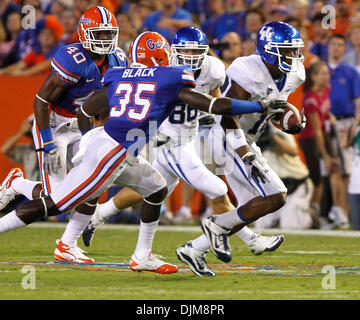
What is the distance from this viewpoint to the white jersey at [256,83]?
659cm

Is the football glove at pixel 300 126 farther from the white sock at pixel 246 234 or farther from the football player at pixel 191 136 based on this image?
the white sock at pixel 246 234

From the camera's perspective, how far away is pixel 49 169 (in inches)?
281

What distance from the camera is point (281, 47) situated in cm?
671

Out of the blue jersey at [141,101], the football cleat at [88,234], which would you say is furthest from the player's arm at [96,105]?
the football cleat at [88,234]

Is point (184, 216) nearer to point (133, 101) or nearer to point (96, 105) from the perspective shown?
point (96, 105)

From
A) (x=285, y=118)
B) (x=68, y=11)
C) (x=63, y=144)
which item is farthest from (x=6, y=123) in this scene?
(x=285, y=118)

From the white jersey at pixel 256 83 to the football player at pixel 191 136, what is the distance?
45cm

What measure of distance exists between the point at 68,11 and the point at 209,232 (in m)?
6.67

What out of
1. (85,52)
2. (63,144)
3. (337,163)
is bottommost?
(337,163)

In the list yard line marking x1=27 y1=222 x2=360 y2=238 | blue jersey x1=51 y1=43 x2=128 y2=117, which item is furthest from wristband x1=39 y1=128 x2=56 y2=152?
yard line marking x1=27 y1=222 x2=360 y2=238

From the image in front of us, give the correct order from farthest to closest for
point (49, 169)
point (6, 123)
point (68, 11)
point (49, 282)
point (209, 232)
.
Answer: point (68, 11) < point (6, 123) < point (49, 169) < point (209, 232) < point (49, 282)

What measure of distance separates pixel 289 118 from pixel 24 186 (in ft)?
7.35

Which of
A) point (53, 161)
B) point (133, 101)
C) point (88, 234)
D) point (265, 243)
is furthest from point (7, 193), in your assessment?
point (265, 243)

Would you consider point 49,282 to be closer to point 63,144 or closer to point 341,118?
point 63,144
